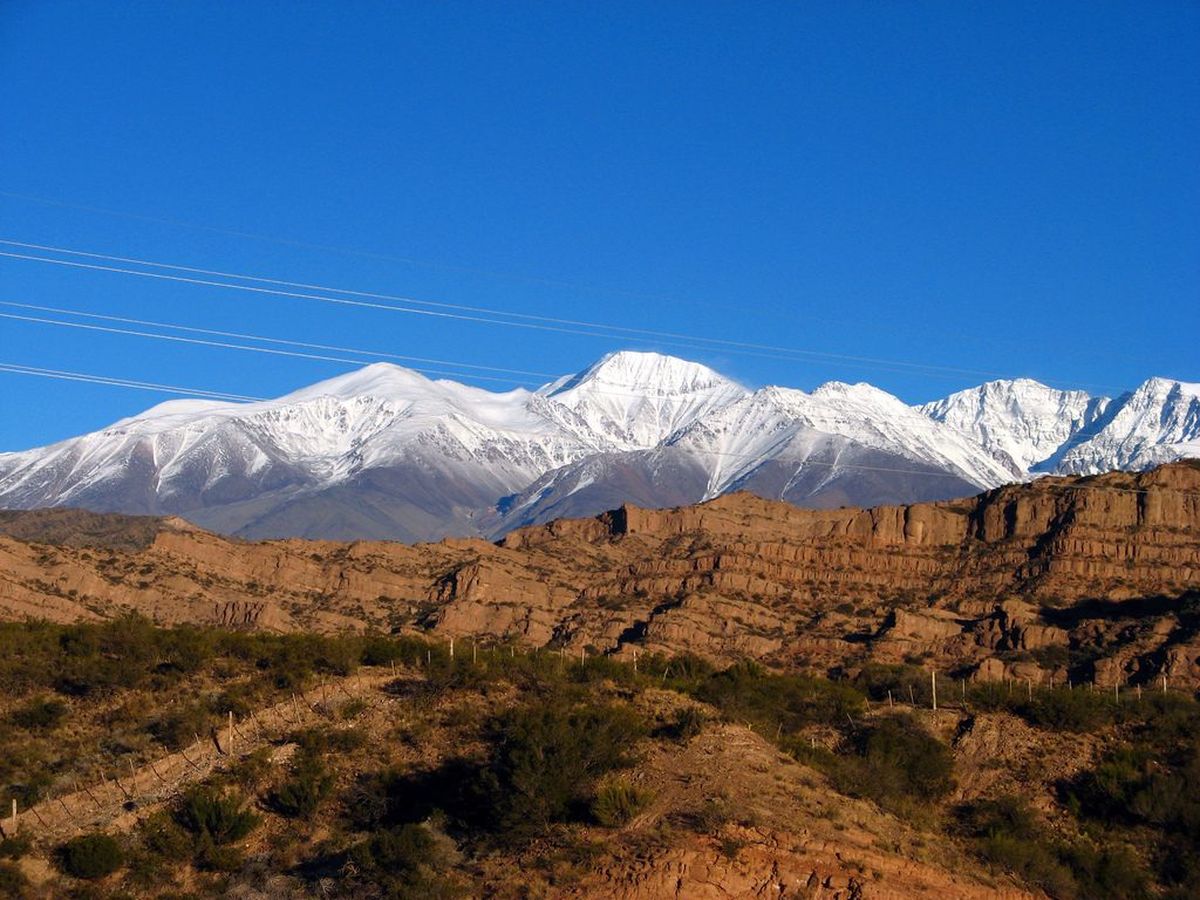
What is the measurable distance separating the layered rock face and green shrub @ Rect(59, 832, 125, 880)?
66.6 m

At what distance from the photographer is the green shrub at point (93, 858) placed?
45344 millimetres

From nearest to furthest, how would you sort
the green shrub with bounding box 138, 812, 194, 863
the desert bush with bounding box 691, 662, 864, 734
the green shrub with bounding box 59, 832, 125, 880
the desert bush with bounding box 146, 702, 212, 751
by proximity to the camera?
the green shrub with bounding box 59, 832, 125, 880
the green shrub with bounding box 138, 812, 194, 863
the desert bush with bounding box 146, 702, 212, 751
the desert bush with bounding box 691, 662, 864, 734

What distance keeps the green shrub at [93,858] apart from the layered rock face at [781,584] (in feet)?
219

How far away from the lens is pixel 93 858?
45.4 meters

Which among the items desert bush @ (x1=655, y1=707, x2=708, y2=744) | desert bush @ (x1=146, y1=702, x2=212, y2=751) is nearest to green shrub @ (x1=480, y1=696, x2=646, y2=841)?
desert bush @ (x1=655, y1=707, x2=708, y2=744)

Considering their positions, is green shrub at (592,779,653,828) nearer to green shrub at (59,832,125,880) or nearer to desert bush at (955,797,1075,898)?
desert bush at (955,797,1075,898)

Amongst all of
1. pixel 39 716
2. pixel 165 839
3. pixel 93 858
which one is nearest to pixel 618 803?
pixel 165 839

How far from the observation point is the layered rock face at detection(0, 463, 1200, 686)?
123000 mm

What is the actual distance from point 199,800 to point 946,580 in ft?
371

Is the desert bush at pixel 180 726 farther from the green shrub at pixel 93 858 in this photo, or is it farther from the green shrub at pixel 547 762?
the green shrub at pixel 547 762

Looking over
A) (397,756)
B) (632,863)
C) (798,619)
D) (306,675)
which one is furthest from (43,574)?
(632,863)

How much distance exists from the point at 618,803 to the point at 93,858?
1323cm

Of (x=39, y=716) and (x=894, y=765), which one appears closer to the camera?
(x=894, y=765)

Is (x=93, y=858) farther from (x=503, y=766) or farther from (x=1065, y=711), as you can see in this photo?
(x=1065, y=711)
